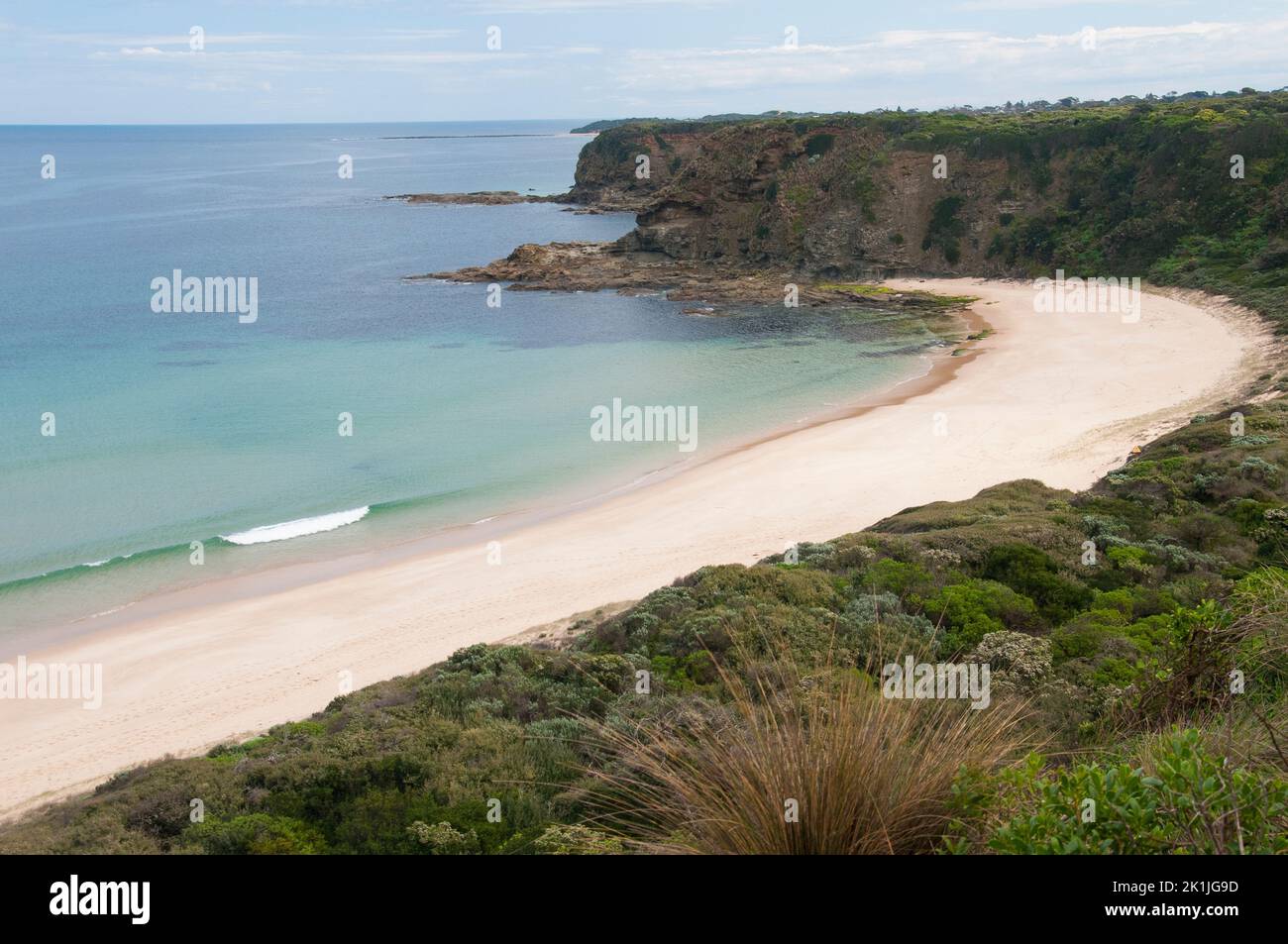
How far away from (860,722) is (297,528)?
19925 millimetres

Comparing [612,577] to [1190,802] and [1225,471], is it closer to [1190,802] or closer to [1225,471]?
[1225,471]

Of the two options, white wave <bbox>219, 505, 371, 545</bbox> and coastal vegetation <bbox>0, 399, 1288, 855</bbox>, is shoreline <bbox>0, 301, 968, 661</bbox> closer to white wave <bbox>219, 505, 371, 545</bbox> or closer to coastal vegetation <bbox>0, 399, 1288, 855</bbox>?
white wave <bbox>219, 505, 371, 545</bbox>

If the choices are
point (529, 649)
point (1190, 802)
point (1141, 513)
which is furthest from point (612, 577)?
point (1190, 802)

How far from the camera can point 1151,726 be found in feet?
19.6

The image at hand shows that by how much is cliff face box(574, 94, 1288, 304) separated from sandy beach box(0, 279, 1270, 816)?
46.1ft

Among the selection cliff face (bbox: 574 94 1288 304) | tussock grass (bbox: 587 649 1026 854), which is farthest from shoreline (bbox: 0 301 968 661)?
cliff face (bbox: 574 94 1288 304)

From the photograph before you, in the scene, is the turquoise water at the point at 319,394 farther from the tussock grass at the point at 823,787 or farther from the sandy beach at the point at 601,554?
the tussock grass at the point at 823,787

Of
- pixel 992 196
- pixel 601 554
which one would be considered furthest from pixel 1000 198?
pixel 601 554

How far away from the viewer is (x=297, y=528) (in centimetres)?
2217

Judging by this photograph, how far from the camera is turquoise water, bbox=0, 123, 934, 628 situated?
21.9m

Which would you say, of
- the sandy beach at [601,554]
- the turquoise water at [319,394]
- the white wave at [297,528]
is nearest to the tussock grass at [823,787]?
the sandy beach at [601,554]

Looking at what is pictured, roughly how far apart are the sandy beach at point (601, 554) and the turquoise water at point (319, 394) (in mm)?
2449

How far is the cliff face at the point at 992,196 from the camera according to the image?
4553 cm
